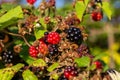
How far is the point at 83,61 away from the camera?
5.36 feet

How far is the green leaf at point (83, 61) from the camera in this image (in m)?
1.63

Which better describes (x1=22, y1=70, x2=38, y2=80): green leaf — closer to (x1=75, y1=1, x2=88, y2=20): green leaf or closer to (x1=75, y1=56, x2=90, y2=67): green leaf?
(x1=75, y1=56, x2=90, y2=67): green leaf

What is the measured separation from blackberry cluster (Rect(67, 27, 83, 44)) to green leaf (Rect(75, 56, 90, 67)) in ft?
0.35

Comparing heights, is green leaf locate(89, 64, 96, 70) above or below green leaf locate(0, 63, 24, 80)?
below

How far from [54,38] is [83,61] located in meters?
0.14

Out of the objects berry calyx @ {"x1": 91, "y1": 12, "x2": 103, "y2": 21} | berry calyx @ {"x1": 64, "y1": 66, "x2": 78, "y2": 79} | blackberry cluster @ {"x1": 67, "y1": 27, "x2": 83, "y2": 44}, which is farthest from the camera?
berry calyx @ {"x1": 91, "y1": 12, "x2": 103, "y2": 21}

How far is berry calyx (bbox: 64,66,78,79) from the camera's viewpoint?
1606mm

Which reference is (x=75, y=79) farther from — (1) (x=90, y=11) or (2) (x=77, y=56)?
(1) (x=90, y=11)

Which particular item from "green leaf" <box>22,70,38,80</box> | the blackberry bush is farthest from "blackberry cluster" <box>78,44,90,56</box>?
"green leaf" <box>22,70,38,80</box>

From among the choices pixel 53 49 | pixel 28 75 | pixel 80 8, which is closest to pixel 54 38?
pixel 53 49

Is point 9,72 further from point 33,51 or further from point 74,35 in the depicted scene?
point 74,35

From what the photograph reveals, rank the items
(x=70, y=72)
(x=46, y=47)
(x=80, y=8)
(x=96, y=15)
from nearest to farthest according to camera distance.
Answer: (x=70, y=72) → (x=46, y=47) → (x=80, y=8) → (x=96, y=15)

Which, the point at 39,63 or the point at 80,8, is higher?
the point at 80,8

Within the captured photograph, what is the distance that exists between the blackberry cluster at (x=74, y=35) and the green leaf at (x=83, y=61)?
107 mm
